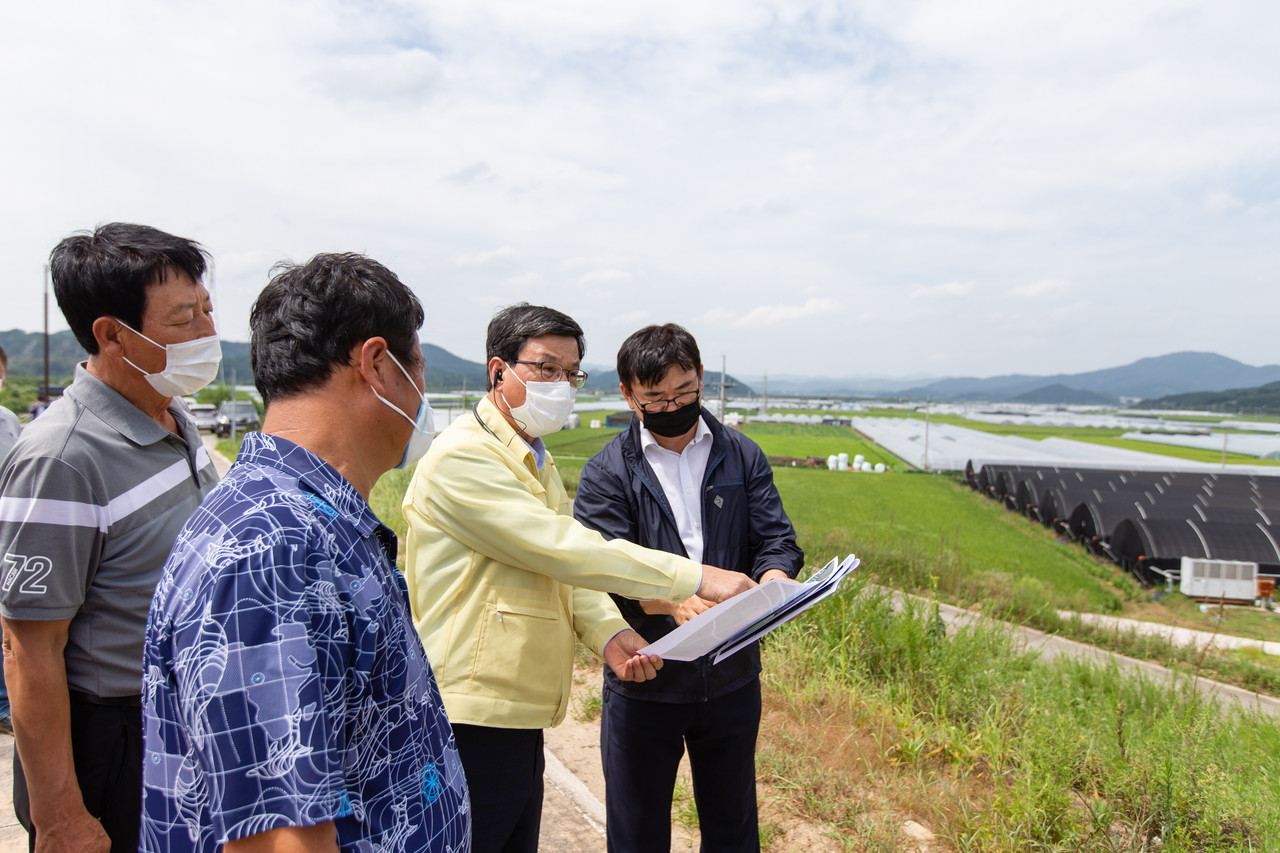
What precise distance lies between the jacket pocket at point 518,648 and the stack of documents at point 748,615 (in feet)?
0.90

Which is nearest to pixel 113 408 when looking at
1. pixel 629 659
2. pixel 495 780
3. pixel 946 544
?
pixel 495 780

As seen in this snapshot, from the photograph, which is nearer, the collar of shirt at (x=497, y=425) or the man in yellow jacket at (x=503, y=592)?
the man in yellow jacket at (x=503, y=592)

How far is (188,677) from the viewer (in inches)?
33.2

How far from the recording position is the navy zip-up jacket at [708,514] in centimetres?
244

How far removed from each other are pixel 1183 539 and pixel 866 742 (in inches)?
714

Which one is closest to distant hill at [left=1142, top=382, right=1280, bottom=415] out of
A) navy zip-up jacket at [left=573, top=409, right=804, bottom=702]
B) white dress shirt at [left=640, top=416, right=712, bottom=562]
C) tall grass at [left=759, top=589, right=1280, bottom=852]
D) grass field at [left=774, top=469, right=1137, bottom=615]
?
grass field at [left=774, top=469, right=1137, bottom=615]

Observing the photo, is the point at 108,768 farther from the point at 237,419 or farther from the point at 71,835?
the point at 237,419

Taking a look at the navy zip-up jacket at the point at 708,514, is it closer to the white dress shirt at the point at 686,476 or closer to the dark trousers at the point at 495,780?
the white dress shirt at the point at 686,476

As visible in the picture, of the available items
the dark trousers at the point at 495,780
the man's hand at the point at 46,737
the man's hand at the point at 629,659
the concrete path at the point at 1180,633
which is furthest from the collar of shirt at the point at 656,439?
the concrete path at the point at 1180,633

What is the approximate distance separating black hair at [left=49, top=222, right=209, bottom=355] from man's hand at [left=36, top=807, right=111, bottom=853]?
1.15 metres

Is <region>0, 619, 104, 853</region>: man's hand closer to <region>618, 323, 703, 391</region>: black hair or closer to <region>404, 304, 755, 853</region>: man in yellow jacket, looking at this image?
<region>404, 304, 755, 853</region>: man in yellow jacket

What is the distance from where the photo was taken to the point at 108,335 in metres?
1.88

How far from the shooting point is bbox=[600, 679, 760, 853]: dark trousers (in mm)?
2256

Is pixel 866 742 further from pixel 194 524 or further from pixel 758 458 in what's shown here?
pixel 194 524
